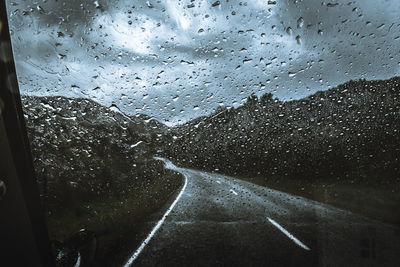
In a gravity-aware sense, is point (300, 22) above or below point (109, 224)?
above

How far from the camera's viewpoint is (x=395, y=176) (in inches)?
273

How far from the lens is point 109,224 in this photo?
4.64m

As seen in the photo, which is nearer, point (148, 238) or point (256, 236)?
point (256, 236)

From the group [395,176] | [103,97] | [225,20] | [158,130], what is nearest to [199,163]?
[158,130]

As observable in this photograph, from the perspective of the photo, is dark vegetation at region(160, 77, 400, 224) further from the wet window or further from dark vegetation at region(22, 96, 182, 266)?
dark vegetation at region(22, 96, 182, 266)

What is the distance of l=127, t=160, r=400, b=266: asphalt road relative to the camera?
3098mm

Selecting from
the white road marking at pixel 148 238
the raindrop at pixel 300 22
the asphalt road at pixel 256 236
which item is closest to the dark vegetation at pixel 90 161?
the white road marking at pixel 148 238

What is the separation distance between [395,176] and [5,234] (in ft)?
27.4

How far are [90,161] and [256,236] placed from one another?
8.76ft

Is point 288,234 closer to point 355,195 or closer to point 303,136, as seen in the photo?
point 303,136

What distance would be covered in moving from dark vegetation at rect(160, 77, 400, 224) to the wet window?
0.03 m

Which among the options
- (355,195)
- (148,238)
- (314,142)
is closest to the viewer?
(148,238)

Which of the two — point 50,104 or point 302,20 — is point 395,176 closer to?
point 302,20

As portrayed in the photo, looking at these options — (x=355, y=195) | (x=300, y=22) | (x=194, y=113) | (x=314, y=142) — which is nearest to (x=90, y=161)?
(x=194, y=113)
